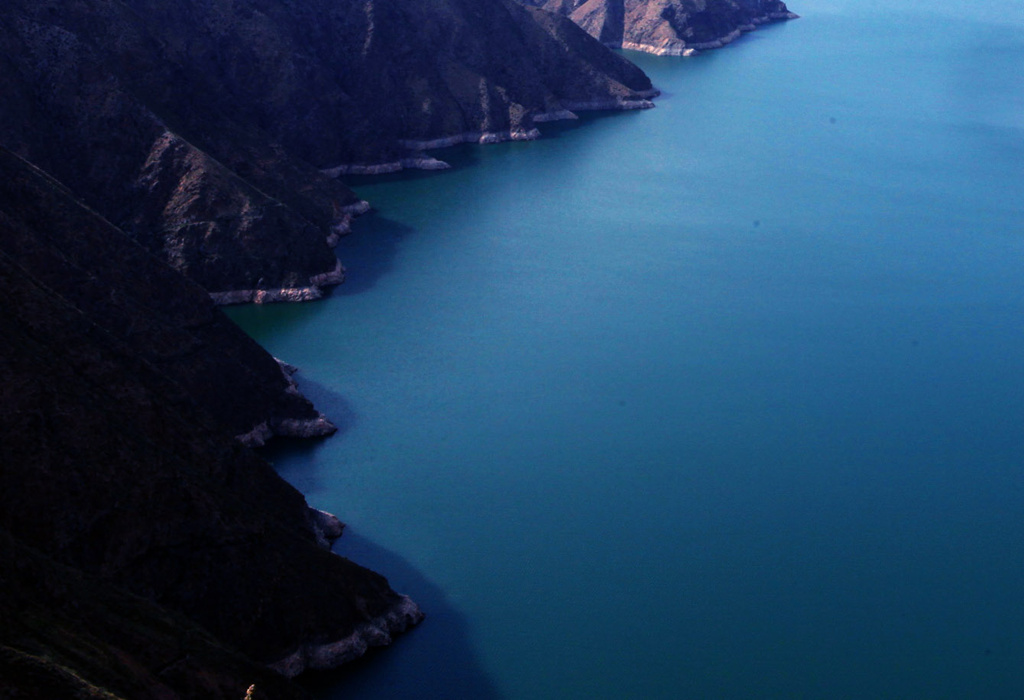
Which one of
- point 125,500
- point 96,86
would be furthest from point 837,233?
point 125,500

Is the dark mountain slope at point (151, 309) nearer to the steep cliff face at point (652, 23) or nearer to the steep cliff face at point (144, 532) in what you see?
the steep cliff face at point (144, 532)

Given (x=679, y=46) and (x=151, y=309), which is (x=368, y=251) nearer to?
(x=151, y=309)

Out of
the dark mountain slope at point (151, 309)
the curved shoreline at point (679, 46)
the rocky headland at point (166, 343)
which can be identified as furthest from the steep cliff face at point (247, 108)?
the curved shoreline at point (679, 46)

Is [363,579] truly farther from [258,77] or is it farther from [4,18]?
[258,77]

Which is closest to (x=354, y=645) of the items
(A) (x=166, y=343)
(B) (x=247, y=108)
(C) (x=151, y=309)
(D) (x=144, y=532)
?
(D) (x=144, y=532)

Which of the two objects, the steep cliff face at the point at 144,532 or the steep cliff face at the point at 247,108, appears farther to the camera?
the steep cliff face at the point at 247,108

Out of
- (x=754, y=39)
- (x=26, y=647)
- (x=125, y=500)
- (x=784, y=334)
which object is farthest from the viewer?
(x=754, y=39)

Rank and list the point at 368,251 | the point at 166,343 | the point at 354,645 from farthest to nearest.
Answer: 1. the point at 368,251
2. the point at 166,343
3. the point at 354,645
